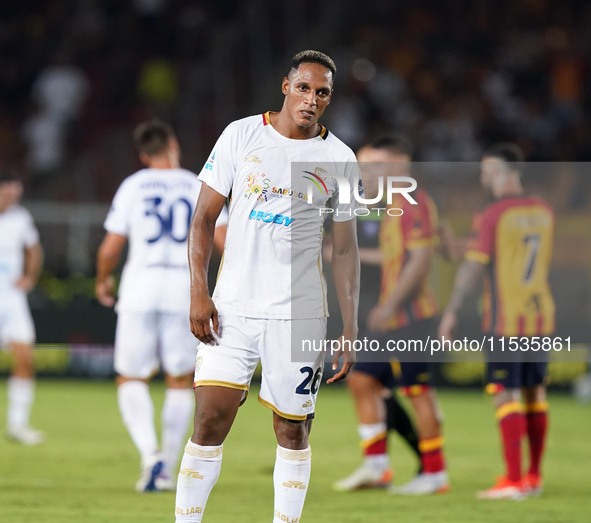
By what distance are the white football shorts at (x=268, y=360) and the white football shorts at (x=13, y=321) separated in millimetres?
5306

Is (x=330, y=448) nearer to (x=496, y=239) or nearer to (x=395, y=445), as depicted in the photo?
(x=395, y=445)

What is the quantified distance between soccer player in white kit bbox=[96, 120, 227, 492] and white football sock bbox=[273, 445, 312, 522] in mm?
2196

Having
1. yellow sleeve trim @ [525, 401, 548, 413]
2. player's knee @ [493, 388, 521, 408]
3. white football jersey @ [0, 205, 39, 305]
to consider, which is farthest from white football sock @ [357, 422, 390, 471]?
white football jersey @ [0, 205, 39, 305]

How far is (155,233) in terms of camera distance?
6488 millimetres

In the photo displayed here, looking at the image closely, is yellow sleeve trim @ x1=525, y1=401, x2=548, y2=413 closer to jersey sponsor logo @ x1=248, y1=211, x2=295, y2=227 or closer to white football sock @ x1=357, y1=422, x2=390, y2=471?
white football sock @ x1=357, y1=422, x2=390, y2=471

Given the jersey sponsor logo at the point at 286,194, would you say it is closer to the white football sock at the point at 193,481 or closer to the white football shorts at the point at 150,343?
the white football sock at the point at 193,481

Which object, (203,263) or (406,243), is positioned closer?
(203,263)

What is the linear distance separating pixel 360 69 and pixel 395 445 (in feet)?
27.3

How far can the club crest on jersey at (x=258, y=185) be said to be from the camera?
13.8 ft

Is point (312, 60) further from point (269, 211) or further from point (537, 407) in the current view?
point (537, 407)

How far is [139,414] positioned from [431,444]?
189 centimetres

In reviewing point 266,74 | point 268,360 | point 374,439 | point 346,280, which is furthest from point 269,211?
point 266,74

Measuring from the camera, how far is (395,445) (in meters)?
8.79

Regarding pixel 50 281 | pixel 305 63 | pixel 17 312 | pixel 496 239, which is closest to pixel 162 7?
pixel 50 281
